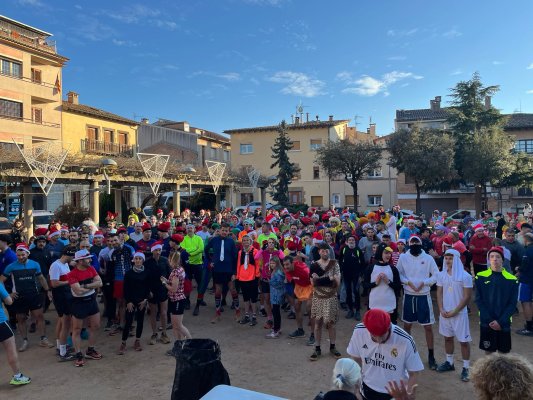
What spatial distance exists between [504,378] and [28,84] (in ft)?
110

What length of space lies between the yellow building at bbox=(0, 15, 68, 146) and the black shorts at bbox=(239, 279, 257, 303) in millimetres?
24957

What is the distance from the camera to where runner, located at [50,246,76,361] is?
6422 millimetres

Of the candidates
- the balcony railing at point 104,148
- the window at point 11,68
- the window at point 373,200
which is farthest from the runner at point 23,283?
the window at point 373,200

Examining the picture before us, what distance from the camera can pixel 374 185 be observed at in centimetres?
4022

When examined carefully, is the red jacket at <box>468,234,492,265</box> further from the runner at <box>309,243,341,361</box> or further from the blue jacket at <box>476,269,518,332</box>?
the runner at <box>309,243,341,361</box>

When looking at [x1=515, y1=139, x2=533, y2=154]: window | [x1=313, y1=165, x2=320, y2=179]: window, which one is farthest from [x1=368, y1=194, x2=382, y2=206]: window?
[x1=515, y1=139, x2=533, y2=154]: window

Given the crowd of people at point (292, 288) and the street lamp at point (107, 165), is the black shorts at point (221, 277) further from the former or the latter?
the street lamp at point (107, 165)

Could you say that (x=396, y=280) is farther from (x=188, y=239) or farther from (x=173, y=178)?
(x=173, y=178)

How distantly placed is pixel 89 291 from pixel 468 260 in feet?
24.9

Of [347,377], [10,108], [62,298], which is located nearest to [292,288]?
[62,298]

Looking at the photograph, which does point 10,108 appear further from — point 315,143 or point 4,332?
point 4,332

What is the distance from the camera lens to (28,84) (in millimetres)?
28844

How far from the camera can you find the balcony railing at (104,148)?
109 feet

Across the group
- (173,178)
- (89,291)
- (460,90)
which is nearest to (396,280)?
(89,291)
